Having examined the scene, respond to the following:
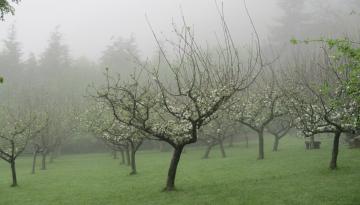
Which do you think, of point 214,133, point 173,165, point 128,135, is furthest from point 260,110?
point 173,165

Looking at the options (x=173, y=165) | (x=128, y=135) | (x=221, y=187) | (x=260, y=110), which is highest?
(x=260, y=110)

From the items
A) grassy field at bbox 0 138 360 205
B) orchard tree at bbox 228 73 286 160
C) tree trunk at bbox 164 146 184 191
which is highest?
orchard tree at bbox 228 73 286 160

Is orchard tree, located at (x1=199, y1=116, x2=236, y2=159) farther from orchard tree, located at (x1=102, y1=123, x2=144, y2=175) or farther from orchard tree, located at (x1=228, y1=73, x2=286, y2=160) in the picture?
orchard tree, located at (x1=102, y1=123, x2=144, y2=175)

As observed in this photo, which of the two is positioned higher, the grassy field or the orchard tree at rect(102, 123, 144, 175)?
the orchard tree at rect(102, 123, 144, 175)

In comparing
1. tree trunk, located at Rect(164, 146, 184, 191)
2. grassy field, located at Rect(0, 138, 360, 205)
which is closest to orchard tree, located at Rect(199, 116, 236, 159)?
grassy field, located at Rect(0, 138, 360, 205)

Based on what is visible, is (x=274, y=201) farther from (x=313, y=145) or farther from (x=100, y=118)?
(x=100, y=118)

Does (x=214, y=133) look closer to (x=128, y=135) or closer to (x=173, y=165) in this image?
(x=128, y=135)

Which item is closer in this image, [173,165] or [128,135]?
[173,165]

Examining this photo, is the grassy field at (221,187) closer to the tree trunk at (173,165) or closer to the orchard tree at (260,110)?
the tree trunk at (173,165)

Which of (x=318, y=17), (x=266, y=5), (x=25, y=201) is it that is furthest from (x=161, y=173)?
(x=266, y=5)

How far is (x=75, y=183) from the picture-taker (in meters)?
29.9

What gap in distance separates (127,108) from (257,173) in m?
11.7

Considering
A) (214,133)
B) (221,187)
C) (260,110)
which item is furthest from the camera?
(214,133)

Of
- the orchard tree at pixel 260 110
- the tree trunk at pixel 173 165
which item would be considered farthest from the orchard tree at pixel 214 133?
the tree trunk at pixel 173 165
